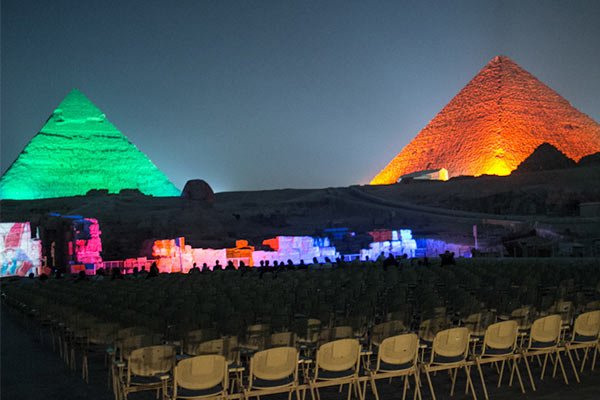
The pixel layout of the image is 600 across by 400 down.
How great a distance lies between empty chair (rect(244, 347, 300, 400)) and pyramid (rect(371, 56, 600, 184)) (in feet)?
305

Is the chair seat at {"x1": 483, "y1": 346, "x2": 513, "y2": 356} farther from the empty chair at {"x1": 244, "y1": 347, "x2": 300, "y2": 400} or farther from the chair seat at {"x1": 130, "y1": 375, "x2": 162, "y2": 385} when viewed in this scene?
the chair seat at {"x1": 130, "y1": 375, "x2": 162, "y2": 385}

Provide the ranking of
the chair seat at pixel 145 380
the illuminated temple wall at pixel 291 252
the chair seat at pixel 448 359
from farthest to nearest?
1. the illuminated temple wall at pixel 291 252
2. the chair seat at pixel 448 359
3. the chair seat at pixel 145 380

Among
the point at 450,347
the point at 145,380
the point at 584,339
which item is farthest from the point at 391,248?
the point at 145,380

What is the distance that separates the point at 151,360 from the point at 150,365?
0.04m

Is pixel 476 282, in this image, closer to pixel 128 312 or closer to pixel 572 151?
pixel 128 312

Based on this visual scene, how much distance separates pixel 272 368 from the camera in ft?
18.0

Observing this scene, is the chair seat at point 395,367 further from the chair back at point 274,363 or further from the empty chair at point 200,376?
the empty chair at point 200,376

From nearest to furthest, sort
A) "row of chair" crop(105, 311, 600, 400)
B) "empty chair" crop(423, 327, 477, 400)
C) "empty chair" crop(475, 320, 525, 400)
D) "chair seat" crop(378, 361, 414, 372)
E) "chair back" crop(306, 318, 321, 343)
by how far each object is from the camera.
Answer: "row of chair" crop(105, 311, 600, 400)
"chair seat" crop(378, 361, 414, 372)
"empty chair" crop(423, 327, 477, 400)
"empty chair" crop(475, 320, 525, 400)
"chair back" crop(306, 318, 321, 343)

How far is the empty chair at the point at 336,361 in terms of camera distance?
564 cm

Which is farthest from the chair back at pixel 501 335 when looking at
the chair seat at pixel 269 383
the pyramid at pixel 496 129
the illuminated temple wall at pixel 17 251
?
the pyramid at pixel 496 129

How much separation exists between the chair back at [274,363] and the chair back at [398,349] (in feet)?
2.41

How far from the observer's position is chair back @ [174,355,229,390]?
521 cm

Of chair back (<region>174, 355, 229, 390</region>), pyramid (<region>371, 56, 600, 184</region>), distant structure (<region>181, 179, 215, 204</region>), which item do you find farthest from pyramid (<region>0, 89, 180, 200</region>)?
chair back (<region>174, 355, 229, 390</region>)

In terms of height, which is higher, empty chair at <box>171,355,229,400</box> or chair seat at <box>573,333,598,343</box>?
empty chair at <box>171,355,229,400</box>
